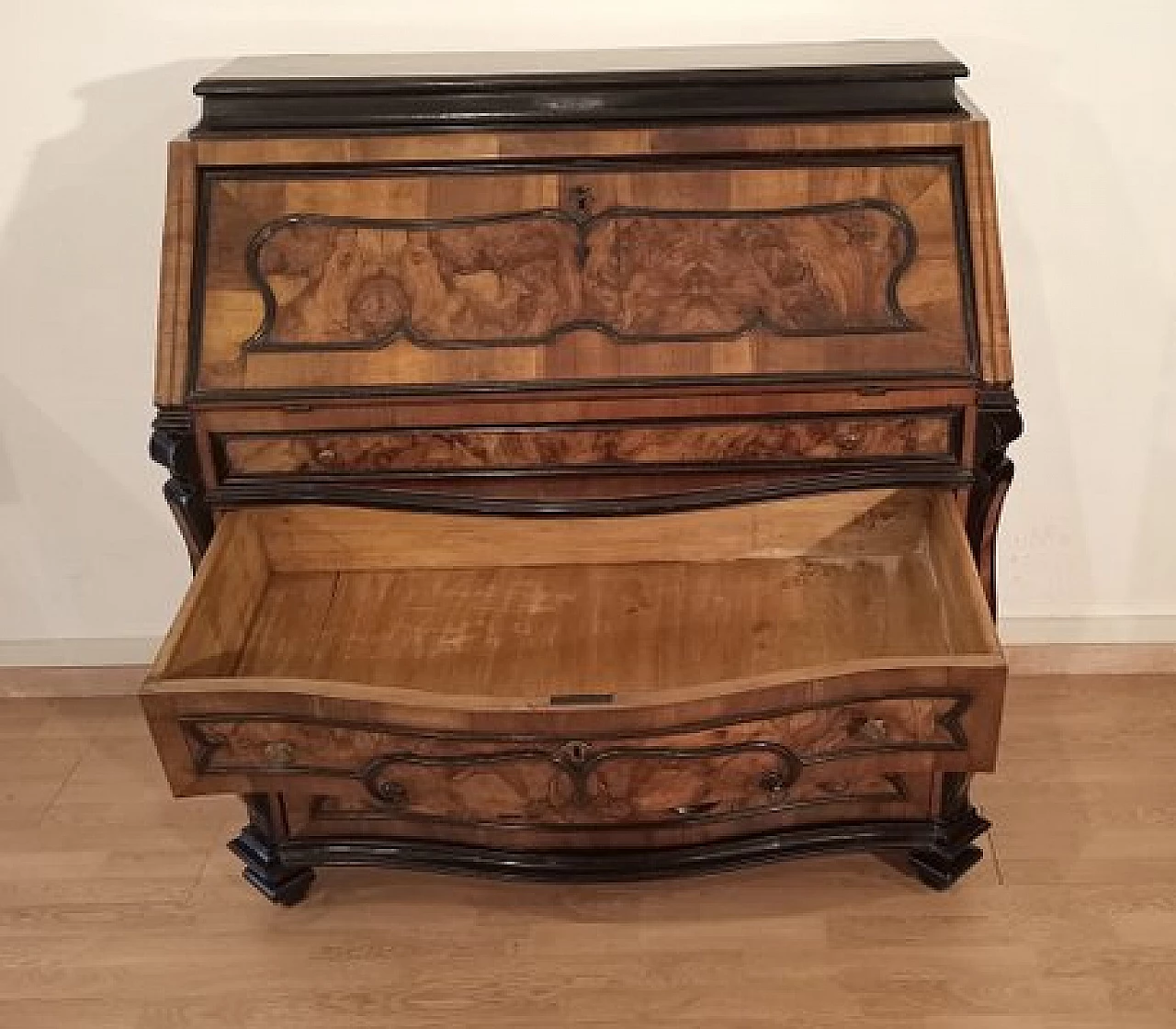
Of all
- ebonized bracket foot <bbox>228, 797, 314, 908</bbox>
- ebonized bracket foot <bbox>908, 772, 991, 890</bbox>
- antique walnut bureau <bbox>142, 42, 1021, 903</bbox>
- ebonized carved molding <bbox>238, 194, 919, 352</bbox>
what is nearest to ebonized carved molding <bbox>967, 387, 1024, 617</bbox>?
antique walnut bureau <bbox>142, 42, 1021, 903</bbox>

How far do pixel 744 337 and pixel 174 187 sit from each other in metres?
0.75

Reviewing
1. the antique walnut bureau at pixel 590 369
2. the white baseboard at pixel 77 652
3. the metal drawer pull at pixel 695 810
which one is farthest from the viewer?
the white baseboard at pixel 77 652

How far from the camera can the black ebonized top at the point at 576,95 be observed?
159 centimetres

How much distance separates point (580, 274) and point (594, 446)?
0.22 metres

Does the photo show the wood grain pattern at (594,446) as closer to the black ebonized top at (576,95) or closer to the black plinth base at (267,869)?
the black ebonized top at (576,95)

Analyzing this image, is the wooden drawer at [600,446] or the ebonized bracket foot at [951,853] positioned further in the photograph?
the ebonized bracket foot at [951,853]

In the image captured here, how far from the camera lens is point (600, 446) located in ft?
5.42

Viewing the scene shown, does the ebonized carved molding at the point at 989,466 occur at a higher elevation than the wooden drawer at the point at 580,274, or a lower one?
lower

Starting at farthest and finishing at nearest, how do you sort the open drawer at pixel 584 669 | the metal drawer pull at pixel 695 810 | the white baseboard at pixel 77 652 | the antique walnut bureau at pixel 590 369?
the white baseboard at pixel 77 652 < the metal drawer pull at pixel 695 810 < the antique walnut bureau at pixel 590 369 < the open drawer at pixel 584 669

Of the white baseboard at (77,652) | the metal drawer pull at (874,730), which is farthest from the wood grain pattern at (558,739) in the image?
the white baseboard at (77,652)

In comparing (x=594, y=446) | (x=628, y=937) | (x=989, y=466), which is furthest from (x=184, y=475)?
(x=989, y=466)

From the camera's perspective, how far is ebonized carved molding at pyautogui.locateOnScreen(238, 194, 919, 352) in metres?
1.61

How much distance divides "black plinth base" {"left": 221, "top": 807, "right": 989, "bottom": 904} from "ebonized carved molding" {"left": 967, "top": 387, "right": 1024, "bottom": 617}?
0.39 m

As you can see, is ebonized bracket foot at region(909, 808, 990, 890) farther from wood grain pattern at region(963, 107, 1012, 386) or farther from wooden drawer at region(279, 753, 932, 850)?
wood grain pattern at region(963, 107, 1012, 386)
